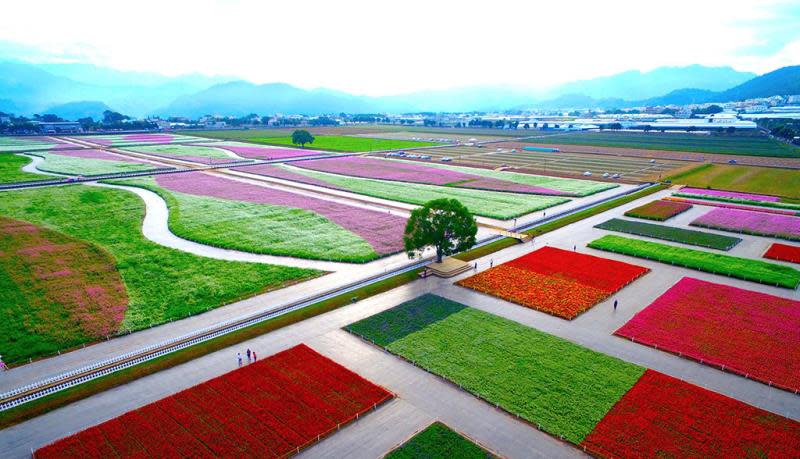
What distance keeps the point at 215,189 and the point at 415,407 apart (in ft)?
218

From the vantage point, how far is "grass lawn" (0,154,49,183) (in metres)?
81.8

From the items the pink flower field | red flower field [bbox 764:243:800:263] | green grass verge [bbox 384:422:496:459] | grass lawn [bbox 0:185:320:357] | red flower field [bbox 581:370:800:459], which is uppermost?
the pink flower field

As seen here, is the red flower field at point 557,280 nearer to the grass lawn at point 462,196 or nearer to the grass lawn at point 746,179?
the grass lawn at point 462,196

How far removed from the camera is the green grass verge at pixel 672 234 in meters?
52.5

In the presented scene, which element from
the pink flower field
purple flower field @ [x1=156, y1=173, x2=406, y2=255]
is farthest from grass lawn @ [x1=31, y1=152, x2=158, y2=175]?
the pink flower field

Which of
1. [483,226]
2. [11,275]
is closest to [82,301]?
[11,275]

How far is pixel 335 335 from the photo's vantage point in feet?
105

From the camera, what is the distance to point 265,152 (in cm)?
13175

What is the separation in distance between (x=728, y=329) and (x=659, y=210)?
4010 cm

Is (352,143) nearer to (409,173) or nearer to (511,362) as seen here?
(409,173)

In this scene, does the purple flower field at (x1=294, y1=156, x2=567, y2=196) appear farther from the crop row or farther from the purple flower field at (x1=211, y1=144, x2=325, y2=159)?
the crop row

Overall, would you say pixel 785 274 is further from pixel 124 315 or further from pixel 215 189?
pixel 215 189

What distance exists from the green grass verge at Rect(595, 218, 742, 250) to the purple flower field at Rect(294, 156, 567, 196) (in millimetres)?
19919

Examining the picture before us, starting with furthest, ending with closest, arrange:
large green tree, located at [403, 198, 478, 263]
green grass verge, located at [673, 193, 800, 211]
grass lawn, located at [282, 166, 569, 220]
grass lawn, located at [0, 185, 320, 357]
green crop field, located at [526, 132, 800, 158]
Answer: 1. green crop field, located at [526, 132, 800, 158]
2. green grass verge, located at [673, 193, 800, 211]
3. grass lawn, located at [282, 166, 569, 220]
4. large green tree, located at [403, 198, 478, 263]
5. grass lawn, located at [0, 185, 320, 357]
